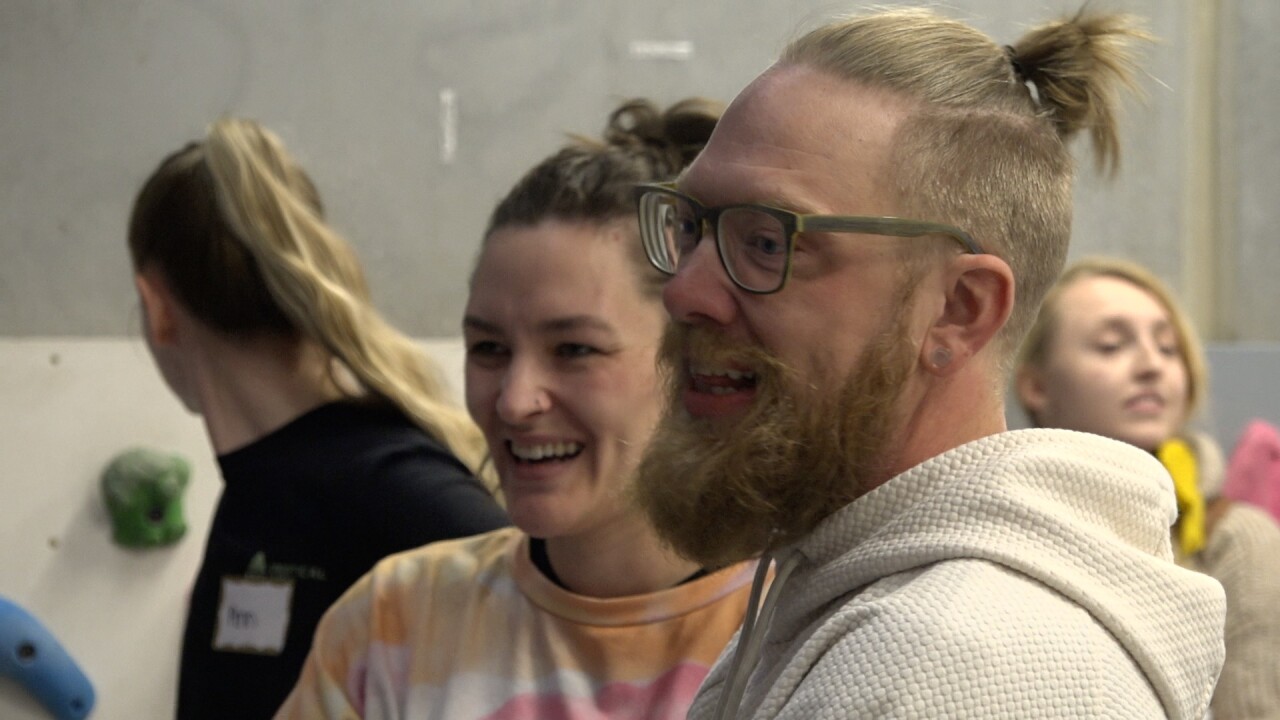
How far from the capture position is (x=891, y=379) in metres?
1.13

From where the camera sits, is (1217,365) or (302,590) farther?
(1217,365)

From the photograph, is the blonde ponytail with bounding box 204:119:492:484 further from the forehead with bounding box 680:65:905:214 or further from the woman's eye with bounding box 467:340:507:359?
the forehead with bounding box 680:65:905:214

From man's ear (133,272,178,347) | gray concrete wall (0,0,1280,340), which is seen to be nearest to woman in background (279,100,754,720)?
man's ear (133,272,178,347)

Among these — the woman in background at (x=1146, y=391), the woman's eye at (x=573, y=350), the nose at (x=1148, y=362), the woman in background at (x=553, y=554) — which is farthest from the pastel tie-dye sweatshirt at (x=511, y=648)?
the nose at (x=1148, y=362)

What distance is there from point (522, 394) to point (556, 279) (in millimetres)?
148

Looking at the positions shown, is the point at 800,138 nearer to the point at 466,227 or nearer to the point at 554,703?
the point at 554,703

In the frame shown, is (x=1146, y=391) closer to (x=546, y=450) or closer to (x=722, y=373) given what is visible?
(x=546, y=450)

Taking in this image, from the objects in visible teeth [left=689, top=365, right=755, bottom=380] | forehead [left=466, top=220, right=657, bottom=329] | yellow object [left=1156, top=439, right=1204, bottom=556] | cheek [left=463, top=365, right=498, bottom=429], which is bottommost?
yellow object [left=1156, top=439, right=1204, bottom=556]

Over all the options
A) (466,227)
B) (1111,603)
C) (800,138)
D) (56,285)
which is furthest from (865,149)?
(56,285)

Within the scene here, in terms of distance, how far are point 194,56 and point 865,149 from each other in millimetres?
2811

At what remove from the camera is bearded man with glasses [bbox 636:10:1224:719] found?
1.03 metres

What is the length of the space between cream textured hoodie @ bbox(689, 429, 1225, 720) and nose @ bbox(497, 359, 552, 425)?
2.07 ft

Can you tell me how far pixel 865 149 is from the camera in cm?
115

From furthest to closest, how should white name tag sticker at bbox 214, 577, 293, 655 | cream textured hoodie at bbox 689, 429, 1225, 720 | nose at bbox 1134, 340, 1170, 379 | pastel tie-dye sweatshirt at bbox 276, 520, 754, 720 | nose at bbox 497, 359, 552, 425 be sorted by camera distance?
1. nose at bbox 1134, 340, 1170, 379
2. white name tag sticker at bbox 214, 577, 293, 655
3. nose at bbox 497, 359, 552, 425
4. pastel tie-dye sweatshirt at bbox 276, 520, 754, 720
5. cream textured hoodie at bbox 689, 429, 1225, 720
